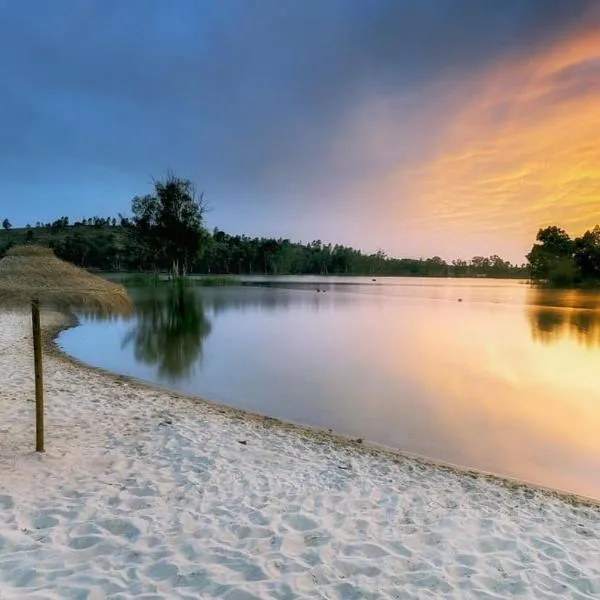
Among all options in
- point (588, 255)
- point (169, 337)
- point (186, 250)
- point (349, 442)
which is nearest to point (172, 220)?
point (186, 250)

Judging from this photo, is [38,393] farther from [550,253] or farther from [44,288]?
[550,253]

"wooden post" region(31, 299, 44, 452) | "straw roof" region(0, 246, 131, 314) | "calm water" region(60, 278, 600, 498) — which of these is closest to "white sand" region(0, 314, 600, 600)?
"wooden post" region(31, 299, 44, 452)

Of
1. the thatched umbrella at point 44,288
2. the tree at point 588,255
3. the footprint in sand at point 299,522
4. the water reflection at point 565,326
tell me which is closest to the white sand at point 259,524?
the footprint in sand at point 299,522

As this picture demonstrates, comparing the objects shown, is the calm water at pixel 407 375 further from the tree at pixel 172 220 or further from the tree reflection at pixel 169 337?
the tree at pixel 172 220

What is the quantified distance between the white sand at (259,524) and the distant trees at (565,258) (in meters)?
80.1

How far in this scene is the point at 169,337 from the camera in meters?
18.2

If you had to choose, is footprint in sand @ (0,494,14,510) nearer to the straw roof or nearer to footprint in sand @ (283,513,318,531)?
the straw roof

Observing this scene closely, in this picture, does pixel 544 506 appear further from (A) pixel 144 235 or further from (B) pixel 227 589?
(A) pixel 144 235

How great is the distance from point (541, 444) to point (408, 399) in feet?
9.58

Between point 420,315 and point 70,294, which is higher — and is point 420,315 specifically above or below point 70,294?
below

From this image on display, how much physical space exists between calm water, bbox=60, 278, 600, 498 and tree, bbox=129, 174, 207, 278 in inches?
1244

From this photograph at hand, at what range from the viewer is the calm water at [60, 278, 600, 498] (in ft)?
24.7

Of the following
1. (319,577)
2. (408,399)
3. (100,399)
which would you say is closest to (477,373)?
(408,399)

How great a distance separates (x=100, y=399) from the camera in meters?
8.05
